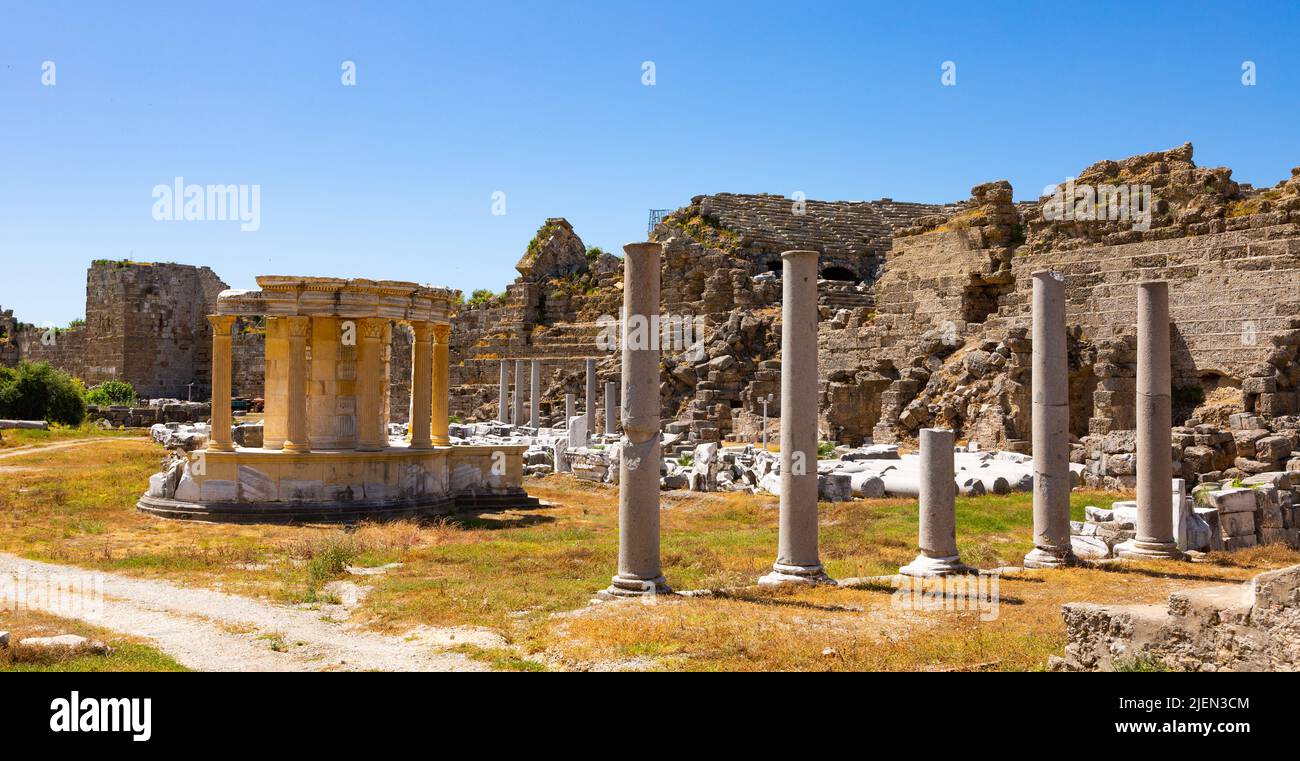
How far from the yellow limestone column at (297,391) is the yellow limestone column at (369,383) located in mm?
1104

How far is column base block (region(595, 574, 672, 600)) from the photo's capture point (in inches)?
413

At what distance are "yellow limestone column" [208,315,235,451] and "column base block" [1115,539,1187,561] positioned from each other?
14699 mm

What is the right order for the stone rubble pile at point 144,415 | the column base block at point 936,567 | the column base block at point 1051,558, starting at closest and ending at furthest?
the column base block at point 936,567
the column base block at point 1051,558
the stone rubble pile at point 144,415

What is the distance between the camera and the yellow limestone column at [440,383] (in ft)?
69.2

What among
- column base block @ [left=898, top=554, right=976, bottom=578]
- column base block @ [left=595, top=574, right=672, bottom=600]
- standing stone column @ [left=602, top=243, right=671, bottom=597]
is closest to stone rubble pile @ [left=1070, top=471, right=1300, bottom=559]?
column base block @ [left=898, top=554, right=976, bottom=578]

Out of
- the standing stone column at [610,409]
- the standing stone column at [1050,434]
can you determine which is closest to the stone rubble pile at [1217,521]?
the standing stone column at [1050,434]

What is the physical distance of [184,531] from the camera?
16.2m

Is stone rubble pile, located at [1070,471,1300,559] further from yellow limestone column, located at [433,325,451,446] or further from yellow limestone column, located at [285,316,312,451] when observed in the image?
yellow limestone column, located at [285,316,312,451]

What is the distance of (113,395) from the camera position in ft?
153

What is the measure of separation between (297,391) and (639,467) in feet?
31.7

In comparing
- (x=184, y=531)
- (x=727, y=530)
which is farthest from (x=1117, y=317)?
(x=184, y=531)

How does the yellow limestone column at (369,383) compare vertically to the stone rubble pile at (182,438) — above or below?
above

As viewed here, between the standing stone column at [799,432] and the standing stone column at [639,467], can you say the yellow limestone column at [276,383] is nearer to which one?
the standing stone column at [639,467]

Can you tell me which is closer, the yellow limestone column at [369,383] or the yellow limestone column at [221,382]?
the yellow limestone column at [221,382]
